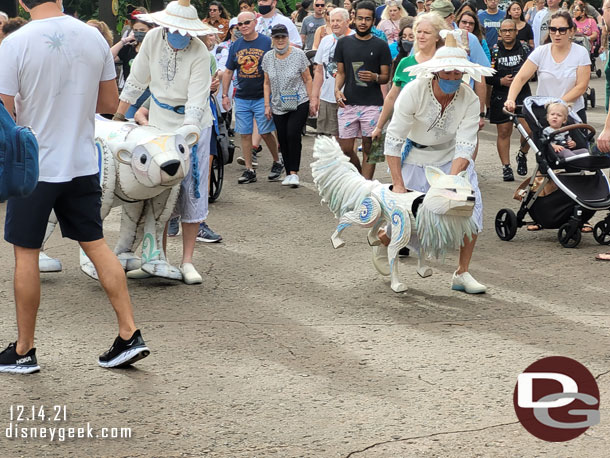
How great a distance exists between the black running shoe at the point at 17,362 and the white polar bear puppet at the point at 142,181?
69.3 inches

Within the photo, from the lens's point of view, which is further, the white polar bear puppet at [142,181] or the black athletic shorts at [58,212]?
the white polar bear puppet at [142,181]

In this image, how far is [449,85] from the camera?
738 centimetres

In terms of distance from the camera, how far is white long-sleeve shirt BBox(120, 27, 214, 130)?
7660 mm

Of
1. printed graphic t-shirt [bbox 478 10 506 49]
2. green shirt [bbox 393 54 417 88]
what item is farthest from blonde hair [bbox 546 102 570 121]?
printed graphic t-shirt [bbox 478 10 506 49]

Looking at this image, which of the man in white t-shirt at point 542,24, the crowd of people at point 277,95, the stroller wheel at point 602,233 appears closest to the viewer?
the crowd of people at point 277,95

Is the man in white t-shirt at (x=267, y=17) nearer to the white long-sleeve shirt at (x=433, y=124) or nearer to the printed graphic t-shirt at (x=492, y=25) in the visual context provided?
the printed graphic t-shirt at (x=492, y=25)

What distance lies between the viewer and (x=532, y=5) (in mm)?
26906

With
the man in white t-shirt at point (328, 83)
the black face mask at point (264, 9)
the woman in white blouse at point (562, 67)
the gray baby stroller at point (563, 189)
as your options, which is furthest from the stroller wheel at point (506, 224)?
the black face mask at point (264, 9)

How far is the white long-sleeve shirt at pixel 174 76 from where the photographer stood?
766cm

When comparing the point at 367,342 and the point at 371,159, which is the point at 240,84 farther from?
the point at 367,342

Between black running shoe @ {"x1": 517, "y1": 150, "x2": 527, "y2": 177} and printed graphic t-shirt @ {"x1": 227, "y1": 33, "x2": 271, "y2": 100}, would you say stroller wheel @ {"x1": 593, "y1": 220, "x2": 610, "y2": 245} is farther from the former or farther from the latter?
printed graphic t-shirt @ {"x1": 227, "y1": 33, "x2": 271, "y2": 100}

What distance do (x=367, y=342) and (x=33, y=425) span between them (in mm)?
2172

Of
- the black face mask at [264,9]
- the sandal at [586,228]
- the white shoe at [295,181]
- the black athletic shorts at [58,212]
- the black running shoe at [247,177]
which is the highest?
the black face mask at [264,9]

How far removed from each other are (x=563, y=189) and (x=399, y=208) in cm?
224
